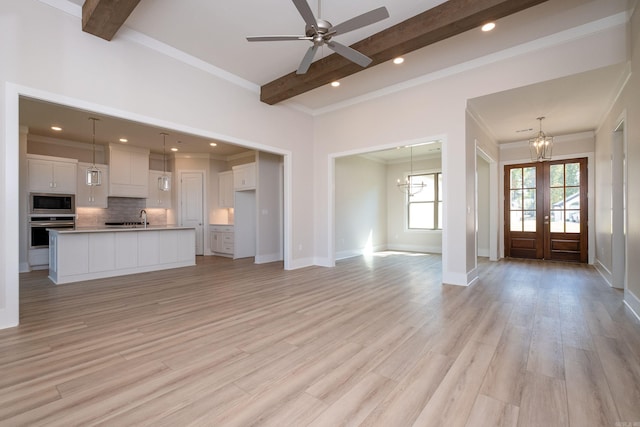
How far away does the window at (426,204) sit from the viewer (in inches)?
333

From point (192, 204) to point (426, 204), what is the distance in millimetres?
7144

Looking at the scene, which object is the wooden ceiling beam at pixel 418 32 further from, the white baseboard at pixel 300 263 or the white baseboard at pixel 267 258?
the white baseboard at pixel 267 258

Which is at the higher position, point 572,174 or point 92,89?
point 92,89

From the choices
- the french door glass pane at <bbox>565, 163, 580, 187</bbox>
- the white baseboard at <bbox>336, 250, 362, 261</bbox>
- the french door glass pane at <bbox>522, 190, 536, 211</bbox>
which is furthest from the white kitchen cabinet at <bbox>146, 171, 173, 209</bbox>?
the french door glass pane at <bbox>565, 163, 580, 187</bbox>

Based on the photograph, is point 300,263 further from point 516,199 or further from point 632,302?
point 516,199

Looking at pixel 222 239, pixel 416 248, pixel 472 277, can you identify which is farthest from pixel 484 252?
pixel 222 239

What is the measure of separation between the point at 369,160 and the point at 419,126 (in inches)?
146

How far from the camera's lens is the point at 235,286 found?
14.7 feet

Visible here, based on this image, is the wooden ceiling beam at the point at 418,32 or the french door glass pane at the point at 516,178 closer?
the wooden ceiling beam at the point at 418,32

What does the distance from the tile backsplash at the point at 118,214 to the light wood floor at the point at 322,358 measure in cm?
370

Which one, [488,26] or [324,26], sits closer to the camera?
[324,26]

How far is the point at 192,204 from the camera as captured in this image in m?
8.50

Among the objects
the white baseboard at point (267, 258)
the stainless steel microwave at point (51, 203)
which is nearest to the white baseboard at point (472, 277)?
the white baseboard at point (267, 258)

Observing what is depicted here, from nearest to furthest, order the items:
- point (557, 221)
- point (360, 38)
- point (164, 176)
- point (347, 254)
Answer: point (360, 38) → point (164, 176) → point (557, 221) → point (347, 254)
